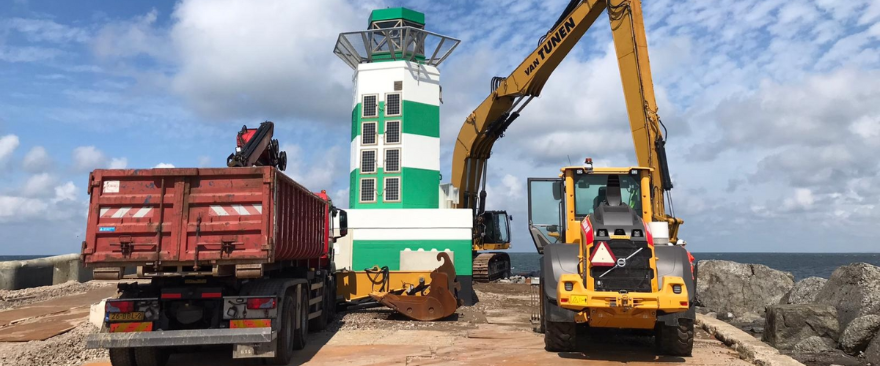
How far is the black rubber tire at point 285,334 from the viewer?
30.0 ft

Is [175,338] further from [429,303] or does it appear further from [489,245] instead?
[489,245]

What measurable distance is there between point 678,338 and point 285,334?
5.93 metres

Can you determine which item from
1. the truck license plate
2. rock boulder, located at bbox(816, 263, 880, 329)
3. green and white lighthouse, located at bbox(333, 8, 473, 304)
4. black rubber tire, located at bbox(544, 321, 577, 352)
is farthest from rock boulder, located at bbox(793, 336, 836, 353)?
green and white lighthouse, located at bbox(333, 8, 473, 304)

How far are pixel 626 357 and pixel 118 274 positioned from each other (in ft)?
24.6

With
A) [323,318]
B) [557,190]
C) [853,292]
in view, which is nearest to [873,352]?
[853,292]

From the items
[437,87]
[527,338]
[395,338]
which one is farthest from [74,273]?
[527,338]

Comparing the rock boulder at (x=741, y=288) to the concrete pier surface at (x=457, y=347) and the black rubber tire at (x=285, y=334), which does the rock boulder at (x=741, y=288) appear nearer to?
the concrete pier surface at (x=457, y=347)

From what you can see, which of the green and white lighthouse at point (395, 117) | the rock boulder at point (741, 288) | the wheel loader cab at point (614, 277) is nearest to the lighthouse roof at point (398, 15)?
the green and white lighthouse at point (395, 117)

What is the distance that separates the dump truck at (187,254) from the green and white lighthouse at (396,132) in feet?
45.8

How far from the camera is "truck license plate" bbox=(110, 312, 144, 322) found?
843 centimetres

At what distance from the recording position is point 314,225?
12.1 meters

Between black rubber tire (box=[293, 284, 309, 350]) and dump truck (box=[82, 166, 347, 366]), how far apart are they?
146 cm

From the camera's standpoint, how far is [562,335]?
31.9 ft

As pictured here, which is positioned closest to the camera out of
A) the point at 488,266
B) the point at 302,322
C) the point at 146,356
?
the point at 146,356
